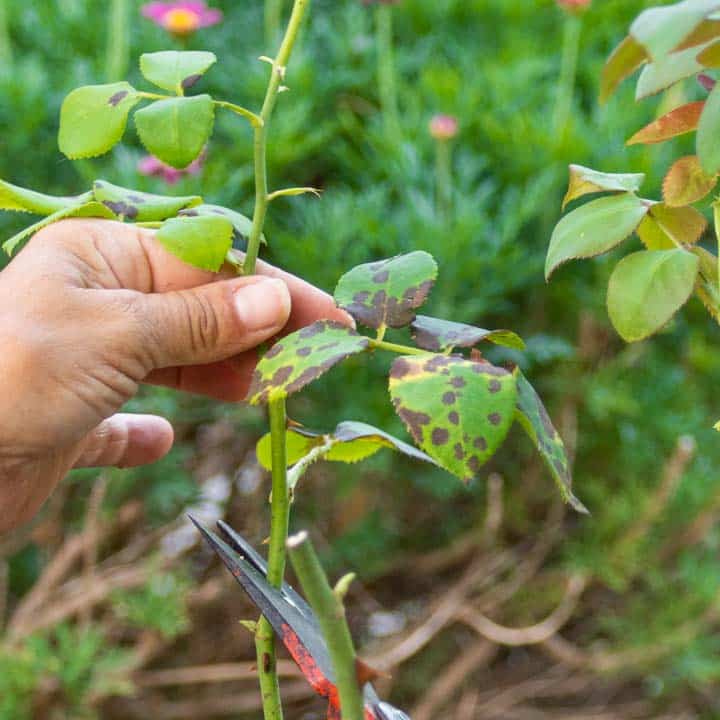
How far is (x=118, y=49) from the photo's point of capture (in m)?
1.61

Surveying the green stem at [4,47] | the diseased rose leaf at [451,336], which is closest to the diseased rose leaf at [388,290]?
the diseased rose leaf at [451,336]

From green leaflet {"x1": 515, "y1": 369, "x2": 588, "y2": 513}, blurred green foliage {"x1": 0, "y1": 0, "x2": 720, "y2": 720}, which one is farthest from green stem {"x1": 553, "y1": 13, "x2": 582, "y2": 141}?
green leaflet {"x1": 515, "y1": 369, "x2": 588, "y2": 513}

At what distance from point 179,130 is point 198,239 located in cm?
5

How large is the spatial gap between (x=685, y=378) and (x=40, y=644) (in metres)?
1.02

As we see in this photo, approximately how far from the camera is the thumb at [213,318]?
0.60 meters

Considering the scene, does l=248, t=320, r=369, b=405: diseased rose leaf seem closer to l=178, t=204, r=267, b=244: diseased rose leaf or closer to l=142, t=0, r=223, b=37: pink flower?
l=178, t=204, r=267, b=244: diseased rose leaf

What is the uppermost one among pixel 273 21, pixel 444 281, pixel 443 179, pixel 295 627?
pixel 295 627

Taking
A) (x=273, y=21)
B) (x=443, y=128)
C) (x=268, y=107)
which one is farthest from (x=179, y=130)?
(x=273, y=21)

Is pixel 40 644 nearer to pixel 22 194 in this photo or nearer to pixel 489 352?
pixel 489 352

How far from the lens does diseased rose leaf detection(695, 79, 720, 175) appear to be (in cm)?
38

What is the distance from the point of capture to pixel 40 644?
1.46 metres

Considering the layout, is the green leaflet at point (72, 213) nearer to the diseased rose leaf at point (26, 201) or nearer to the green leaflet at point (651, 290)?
the diseased rose leaf at point (26, 201)

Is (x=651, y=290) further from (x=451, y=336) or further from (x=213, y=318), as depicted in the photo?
(x=213, y=318)

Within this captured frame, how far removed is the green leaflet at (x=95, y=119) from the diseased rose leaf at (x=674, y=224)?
239 millimetres
